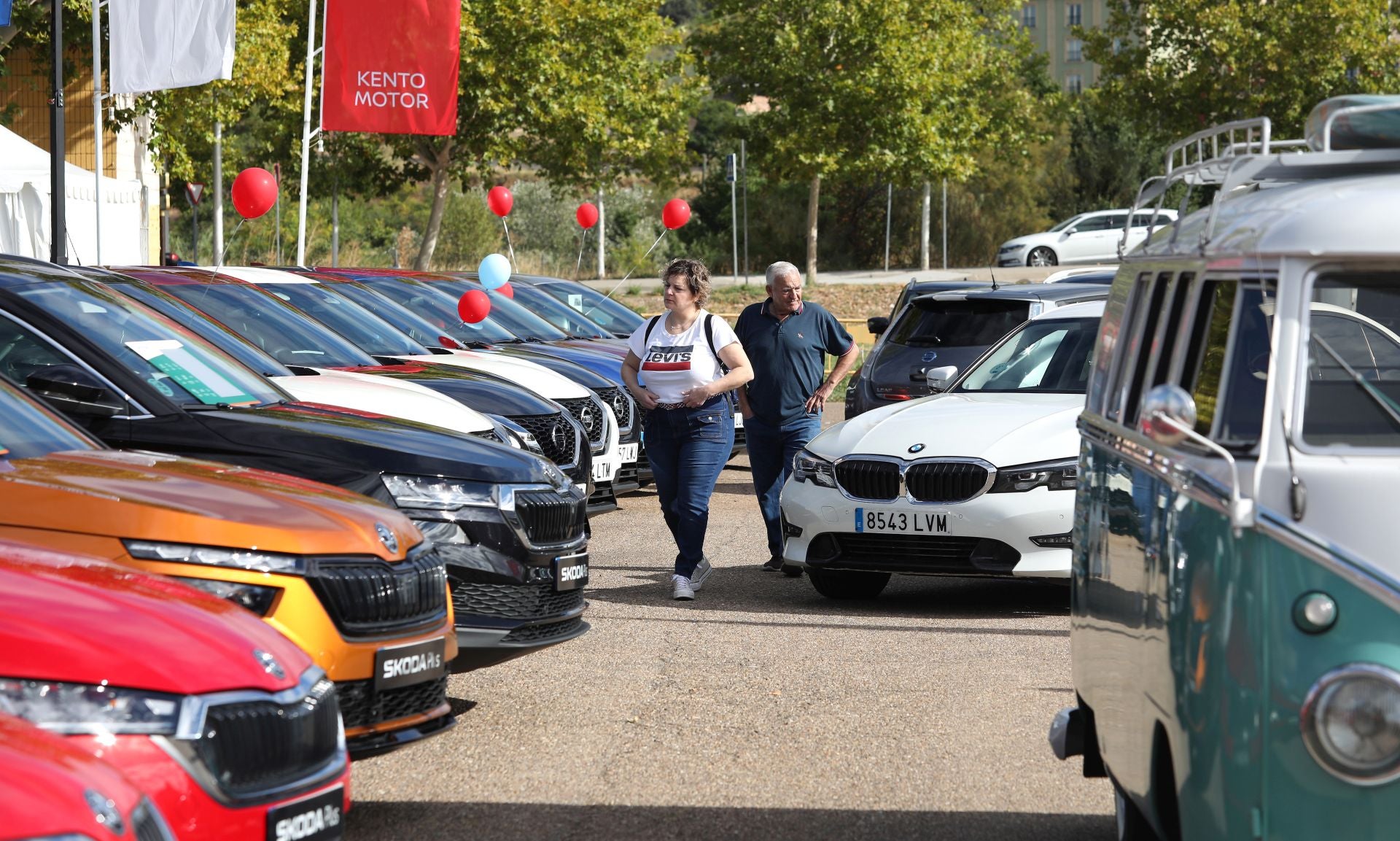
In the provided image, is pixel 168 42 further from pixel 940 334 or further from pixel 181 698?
pixel 181 698

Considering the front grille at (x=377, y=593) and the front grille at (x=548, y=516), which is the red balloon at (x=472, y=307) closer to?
the front grille at (x=548, y=516)

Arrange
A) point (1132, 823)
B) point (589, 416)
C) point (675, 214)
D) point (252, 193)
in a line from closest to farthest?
point (1132, 823) < point (589, 416) < point (252, 193) < point (675, 214)

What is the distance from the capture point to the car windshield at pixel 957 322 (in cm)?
1501

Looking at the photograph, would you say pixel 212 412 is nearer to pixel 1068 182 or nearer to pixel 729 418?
pixel 729 418

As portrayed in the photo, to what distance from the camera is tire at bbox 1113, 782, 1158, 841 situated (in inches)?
193

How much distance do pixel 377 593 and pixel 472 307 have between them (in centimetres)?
1008

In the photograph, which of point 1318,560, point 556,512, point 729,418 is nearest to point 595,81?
point 729,418

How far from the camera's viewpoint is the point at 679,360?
10.3 meters

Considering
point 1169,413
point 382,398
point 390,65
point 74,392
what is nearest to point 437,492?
point 74,392

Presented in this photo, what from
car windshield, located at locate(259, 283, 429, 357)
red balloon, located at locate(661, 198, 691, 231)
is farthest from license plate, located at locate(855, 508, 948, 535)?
red balloon, located at locate(661, 198, 691, 231)

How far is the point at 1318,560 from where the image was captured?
134 inches

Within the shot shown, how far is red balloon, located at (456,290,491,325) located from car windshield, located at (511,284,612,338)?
88.5 inches

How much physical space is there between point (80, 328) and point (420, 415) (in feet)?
8.98

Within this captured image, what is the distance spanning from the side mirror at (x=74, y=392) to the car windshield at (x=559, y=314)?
10.9 metres
